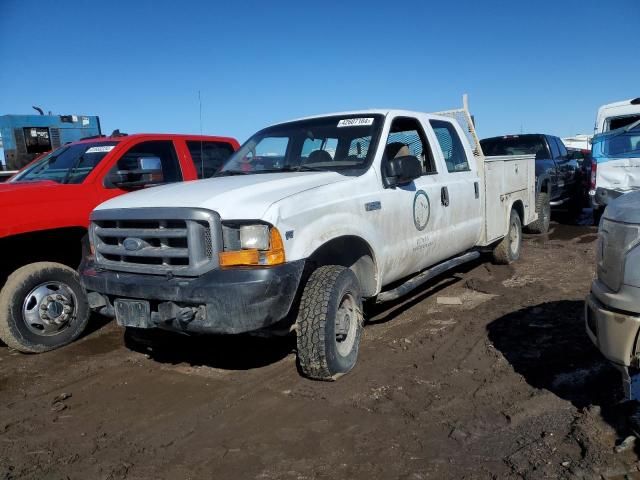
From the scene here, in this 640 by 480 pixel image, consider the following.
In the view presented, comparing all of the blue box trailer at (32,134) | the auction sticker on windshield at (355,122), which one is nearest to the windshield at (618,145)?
the auction sticker on windshield at (355,122)

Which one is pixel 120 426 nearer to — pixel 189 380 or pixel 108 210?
pixel 189 380

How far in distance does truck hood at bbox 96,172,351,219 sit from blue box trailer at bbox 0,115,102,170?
399 inches

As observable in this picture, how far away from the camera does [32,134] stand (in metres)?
12.5

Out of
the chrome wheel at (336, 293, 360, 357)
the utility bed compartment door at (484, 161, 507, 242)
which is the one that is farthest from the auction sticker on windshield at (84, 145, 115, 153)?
the utility bed compartment door at (484, 161, 507, 242)

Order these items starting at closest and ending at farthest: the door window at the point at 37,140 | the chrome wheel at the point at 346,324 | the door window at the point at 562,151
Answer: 1. the chrome wheel at the point at 346,324
2. the door window at the point at 562,151
3. the door window at the point at 37,140

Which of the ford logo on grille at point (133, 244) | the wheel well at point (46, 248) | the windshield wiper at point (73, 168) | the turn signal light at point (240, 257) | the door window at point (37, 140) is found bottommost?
the wheel well at point (46, 248)

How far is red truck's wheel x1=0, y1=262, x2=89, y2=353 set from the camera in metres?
4.55

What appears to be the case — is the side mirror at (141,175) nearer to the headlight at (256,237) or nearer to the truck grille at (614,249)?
the headlight at (256,237)

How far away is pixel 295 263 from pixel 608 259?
177 cm

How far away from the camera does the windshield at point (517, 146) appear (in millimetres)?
11164

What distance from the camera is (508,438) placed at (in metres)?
2.90

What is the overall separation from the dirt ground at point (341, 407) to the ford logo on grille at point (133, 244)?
1064 mm

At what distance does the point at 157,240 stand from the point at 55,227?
1713 millimetres

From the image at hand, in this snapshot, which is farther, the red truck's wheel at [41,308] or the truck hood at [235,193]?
the red truck's wheel at [41,308]
